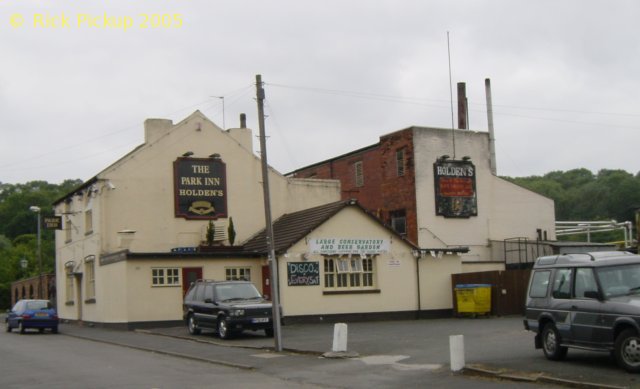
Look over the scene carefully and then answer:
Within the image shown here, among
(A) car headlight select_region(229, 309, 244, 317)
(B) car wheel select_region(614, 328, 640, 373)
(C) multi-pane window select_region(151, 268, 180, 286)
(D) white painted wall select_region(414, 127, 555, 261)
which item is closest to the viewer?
(B) car wheel select_region(614, 328, 640, 373)

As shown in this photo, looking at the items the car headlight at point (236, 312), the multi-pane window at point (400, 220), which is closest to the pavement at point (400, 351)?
the car headlight at point (236, 312)

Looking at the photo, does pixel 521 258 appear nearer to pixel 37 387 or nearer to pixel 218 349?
pixel 218 349

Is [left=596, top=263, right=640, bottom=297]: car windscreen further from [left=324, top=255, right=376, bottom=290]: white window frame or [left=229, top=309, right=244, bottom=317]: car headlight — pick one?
[left=324, top=255, right=376, bottom=290]: white window frame

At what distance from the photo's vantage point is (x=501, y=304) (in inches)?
1249

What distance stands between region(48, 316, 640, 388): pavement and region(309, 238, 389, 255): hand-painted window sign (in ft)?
9.75

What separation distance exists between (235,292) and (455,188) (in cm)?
2013

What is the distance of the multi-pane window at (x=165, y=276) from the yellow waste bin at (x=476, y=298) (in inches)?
453

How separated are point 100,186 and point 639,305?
25.4m

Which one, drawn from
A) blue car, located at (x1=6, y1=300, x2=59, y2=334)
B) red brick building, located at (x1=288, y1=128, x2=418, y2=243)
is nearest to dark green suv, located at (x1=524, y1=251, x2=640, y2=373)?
blue car, located at (x1=6, y1=300, x2=59, y2=334)

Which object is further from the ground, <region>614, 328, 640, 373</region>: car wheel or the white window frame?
the white window frame

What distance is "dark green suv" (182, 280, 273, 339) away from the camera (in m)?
23.3

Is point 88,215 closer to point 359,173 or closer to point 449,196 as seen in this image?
point 359,173

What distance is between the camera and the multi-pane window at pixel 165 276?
99.5 ft

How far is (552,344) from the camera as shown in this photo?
14914 mm
